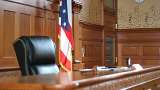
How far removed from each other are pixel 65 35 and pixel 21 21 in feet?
2.43

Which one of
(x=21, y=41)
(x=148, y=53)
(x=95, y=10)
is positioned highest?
(x=95, y=10)

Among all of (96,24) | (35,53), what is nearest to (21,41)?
(35,53)

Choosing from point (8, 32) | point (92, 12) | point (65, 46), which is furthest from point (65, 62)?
point (92, 12)

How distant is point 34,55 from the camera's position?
297 centimetres

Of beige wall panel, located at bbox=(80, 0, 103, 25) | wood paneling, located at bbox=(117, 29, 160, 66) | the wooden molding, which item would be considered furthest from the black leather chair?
wood paneling, located at bbox=(117, 29, 160, 66)

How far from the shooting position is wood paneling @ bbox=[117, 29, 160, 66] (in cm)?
877

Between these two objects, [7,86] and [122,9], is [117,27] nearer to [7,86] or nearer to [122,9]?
[122,9]

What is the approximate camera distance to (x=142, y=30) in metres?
8.92

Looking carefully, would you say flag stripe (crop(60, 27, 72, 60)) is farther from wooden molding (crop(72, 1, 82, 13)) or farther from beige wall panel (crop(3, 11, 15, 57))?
beige wall panel (crop(3, 11, 15, 57))

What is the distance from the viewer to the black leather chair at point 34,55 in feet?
9.41

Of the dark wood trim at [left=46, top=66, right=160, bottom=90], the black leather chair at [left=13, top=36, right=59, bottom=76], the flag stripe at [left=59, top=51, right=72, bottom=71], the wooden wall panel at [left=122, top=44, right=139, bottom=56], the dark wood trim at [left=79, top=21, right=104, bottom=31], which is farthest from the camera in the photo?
the wooden wall panel at [left=122, top=44, right=139, bottom=56]

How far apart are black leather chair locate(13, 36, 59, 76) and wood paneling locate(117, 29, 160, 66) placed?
5.88 m

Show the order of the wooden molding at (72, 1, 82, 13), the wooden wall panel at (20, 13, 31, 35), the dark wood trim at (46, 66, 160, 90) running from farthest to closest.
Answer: the wooden molding at (72, 1, 82, 13), the wooden wall panel at (20, 13, 31, 35), the dark wood trim at (46, 66, 160, 90)

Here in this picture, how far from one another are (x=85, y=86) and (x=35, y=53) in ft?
4.88
